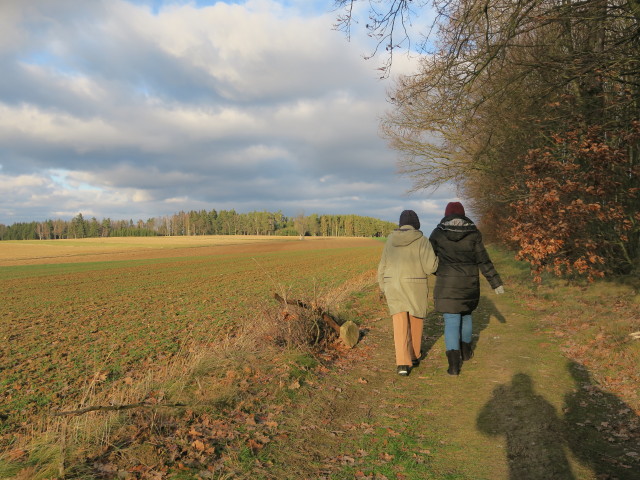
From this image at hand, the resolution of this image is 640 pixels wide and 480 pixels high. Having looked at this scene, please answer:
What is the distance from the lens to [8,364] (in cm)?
1005

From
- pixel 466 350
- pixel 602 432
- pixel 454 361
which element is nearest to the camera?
pixel 602 432

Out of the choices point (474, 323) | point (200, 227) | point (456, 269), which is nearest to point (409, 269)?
point (456, 269)

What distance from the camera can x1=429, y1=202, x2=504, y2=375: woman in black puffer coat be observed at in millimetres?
6242

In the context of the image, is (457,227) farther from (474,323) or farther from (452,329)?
→ (474,323)

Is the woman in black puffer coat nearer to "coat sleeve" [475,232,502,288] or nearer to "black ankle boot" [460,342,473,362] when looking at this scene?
"coat sleeve" [475,232,502,288]

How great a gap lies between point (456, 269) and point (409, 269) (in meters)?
0.67

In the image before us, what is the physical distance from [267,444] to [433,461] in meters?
1.67

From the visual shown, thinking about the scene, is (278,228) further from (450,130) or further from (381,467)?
(381,467)

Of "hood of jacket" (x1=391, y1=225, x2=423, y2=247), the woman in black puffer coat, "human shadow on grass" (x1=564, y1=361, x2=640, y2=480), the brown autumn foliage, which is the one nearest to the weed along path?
"human shadow on grass" (x1=564, y1=361, x2=640, y2=480)

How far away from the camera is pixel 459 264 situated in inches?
248

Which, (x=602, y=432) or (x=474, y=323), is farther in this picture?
(x=474, y=323)

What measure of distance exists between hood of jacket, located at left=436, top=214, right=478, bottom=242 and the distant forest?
16620cm

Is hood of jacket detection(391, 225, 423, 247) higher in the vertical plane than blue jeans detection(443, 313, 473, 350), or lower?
higher

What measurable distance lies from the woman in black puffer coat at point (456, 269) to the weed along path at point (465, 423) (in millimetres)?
764
